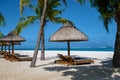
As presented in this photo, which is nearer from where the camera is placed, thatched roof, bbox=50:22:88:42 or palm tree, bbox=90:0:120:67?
palm tree, bbox=90:0:120:67

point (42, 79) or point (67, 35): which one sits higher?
point (67, 35)

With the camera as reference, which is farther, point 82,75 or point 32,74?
point 32,74

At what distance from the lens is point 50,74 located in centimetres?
1265

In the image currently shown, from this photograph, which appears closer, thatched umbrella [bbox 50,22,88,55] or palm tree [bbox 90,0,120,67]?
palm tree [bbox 90,0,120,67]

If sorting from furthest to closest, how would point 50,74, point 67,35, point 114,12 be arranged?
1. point 67,35
2. point 114,12
3. point 50,74

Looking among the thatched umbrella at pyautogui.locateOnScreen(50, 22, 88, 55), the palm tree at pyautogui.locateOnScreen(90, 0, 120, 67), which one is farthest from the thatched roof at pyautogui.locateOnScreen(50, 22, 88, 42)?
the palm tree at pyautogui.locateOnScreen(90, 0, 120, 67)

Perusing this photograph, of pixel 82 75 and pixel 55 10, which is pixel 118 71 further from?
pixel 55 10

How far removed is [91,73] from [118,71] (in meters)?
1.29

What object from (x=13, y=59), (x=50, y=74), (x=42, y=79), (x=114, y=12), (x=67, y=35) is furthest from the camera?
(x=13, y=59)

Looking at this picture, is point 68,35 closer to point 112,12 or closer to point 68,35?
point 68,35

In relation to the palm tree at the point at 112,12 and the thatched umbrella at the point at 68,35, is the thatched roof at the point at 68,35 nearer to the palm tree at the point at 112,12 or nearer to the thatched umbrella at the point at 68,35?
the thatched umbrella at the point at 68,35

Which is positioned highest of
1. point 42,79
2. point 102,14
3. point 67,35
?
point 102,14

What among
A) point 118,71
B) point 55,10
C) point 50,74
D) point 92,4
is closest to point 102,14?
point 92,4

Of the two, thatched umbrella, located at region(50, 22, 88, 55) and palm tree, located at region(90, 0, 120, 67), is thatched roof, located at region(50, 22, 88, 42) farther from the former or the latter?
palm tree, located at region(90, 0, 120, 67)
